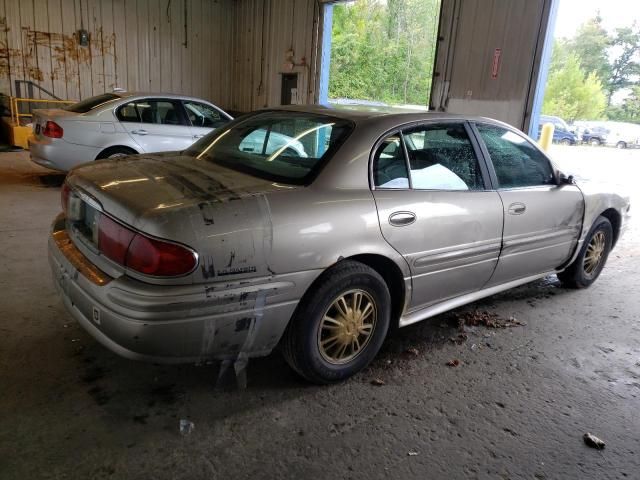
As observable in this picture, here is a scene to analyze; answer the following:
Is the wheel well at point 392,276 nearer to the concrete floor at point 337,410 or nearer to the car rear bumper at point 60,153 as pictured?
the concrete floor at point 337,410

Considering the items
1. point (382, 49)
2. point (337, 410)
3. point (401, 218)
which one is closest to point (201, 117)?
point (401, 218)

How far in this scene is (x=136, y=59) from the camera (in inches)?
535

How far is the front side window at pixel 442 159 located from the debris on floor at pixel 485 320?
107 centimetres

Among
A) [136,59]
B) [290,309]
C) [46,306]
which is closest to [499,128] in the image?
[290,309]

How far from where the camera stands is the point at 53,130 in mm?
6598

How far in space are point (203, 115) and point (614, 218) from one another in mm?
5843

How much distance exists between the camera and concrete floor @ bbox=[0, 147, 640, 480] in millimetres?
2084

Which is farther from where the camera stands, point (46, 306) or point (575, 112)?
point (575, 112)

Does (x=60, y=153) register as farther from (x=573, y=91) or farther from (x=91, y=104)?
(x=573, y=91)

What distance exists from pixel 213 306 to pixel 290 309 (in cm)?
40

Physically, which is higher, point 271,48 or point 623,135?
point 271,48

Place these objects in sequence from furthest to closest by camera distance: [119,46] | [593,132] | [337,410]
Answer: [593,132]
[119,46]
[337,410]

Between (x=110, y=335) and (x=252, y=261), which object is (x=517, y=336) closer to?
(x=252, y=261)

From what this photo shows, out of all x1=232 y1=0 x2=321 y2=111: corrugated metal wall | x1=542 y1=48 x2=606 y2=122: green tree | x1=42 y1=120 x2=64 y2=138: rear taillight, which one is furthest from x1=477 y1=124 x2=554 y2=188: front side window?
x1=542 y1=48 x2=606 y2=122: green tree
